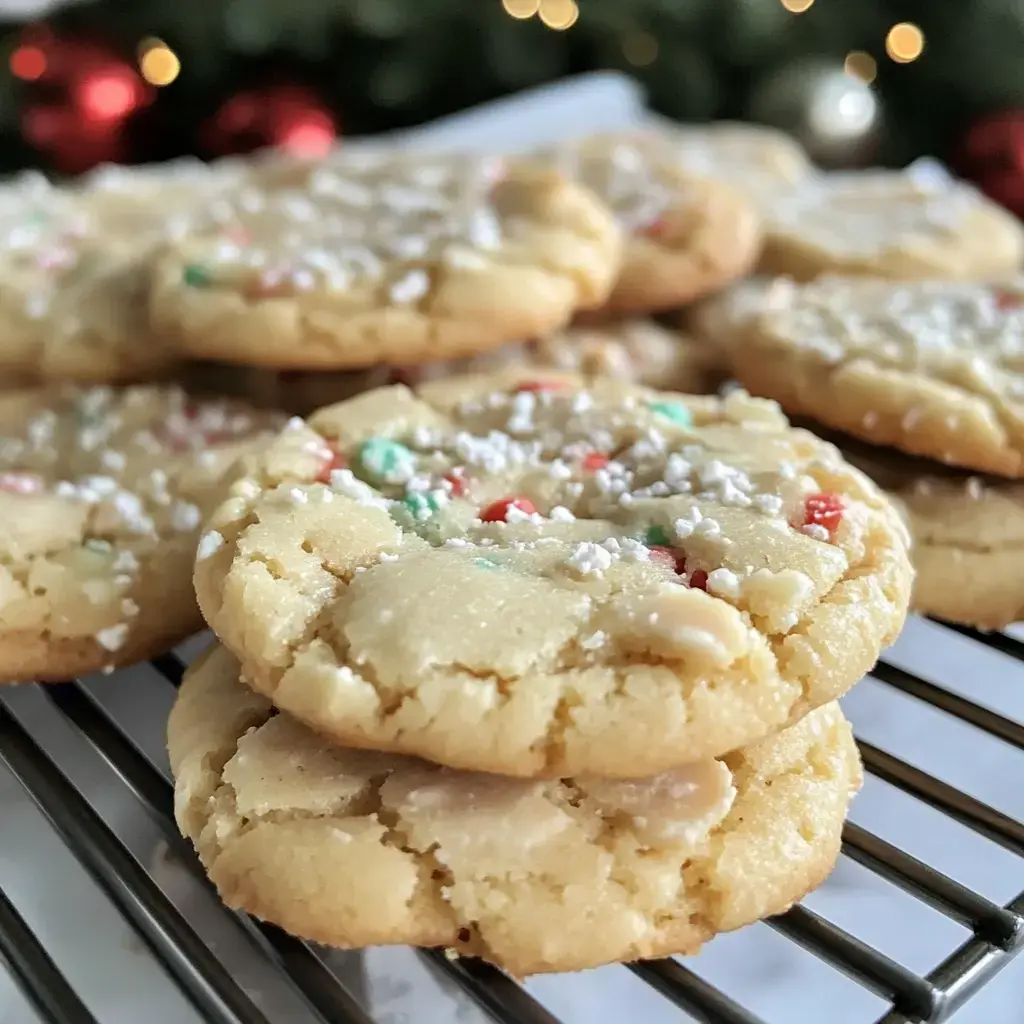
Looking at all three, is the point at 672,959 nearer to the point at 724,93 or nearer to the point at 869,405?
the point at 869,405

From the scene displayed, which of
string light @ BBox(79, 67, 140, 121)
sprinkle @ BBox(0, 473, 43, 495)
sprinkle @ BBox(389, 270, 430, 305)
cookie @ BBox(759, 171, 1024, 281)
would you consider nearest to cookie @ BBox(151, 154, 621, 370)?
sprinkle @ BBox(389, 270, 430, 305)

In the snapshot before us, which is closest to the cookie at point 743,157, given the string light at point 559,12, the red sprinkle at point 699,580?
the string light at point 559,12

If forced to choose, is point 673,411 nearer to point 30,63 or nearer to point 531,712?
point 531,712

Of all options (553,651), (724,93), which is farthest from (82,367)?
(724,93)

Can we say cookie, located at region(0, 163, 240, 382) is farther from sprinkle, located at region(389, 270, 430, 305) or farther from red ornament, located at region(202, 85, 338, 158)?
red ornament, located at region(202, 85, 338, 158)

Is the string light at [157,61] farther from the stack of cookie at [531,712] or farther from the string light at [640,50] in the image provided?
the stack of cookie at [531,712]

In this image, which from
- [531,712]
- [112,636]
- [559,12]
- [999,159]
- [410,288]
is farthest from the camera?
[559,12]

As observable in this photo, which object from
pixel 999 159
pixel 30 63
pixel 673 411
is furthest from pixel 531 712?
pixel 30 63
